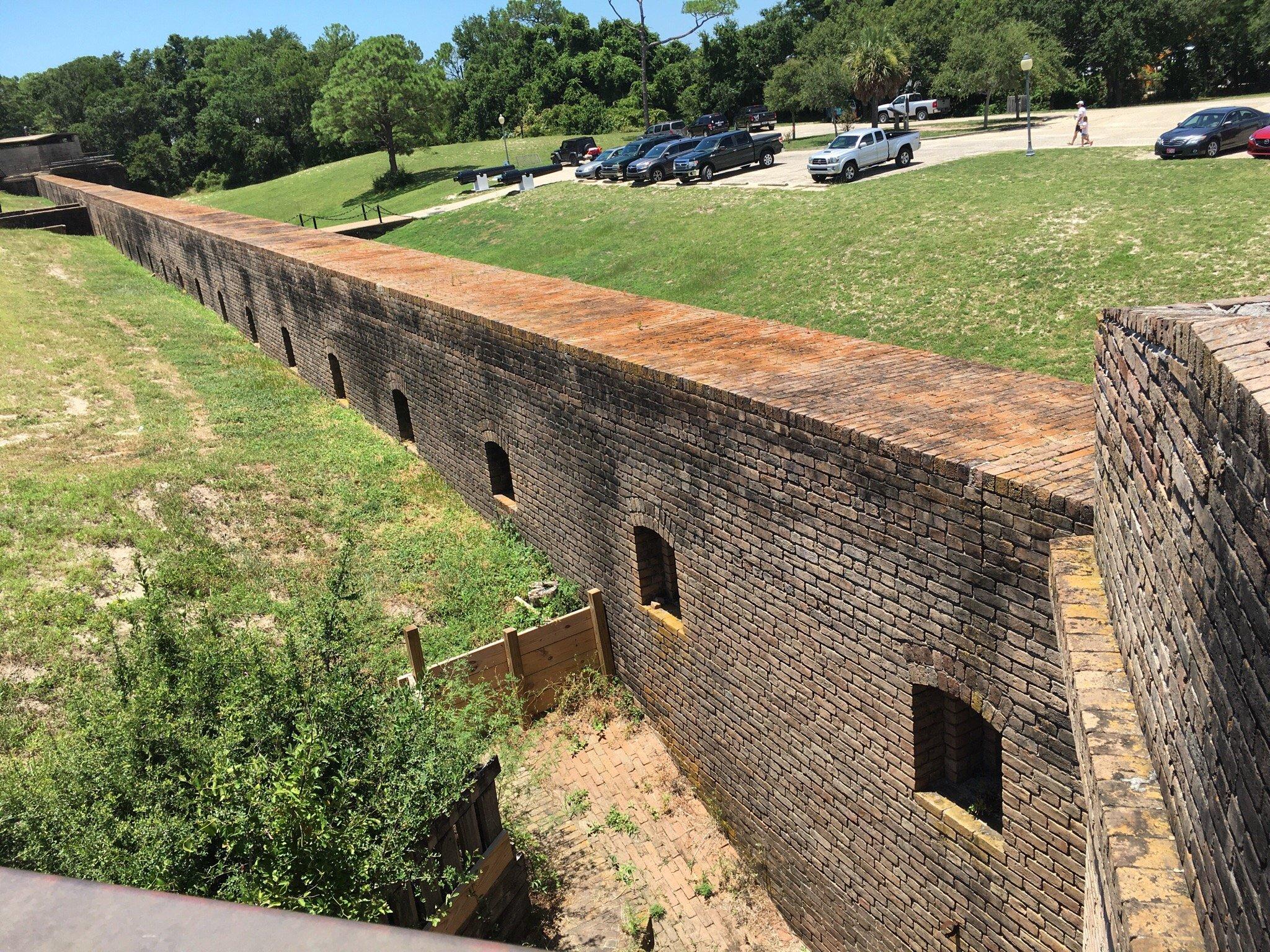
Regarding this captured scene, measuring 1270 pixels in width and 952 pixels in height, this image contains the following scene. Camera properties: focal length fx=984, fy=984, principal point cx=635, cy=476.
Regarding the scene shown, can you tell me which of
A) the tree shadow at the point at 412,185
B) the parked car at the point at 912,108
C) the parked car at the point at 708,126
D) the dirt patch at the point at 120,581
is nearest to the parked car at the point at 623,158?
the parked car at the point at 708,126

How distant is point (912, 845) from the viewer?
6.68 metres

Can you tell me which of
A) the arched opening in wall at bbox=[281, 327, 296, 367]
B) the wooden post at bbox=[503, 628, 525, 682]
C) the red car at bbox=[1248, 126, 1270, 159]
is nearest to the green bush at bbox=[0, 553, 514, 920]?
the wooden post at bbox=[503, 628, 525, 682]

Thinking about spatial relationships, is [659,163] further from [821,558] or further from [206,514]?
[821,558]

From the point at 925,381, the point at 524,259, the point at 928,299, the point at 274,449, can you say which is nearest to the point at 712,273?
the point at 928,299

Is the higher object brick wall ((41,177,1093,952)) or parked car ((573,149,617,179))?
parked car ((573,149,617,179))

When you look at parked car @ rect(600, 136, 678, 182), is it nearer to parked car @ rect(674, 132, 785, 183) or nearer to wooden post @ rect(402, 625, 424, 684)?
parked car @ rect(674, 132, 785, 183)

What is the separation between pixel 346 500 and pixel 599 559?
183 inches

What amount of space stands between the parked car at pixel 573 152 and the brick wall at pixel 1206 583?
4187 cm

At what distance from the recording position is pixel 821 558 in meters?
6.84

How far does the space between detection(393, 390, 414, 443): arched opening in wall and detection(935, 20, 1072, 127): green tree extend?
90.9 feet

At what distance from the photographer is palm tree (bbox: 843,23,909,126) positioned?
32938 millimetres

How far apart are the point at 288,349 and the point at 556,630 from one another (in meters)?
11.8

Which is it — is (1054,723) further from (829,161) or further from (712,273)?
(829,161)

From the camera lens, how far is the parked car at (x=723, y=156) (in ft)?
99.9
